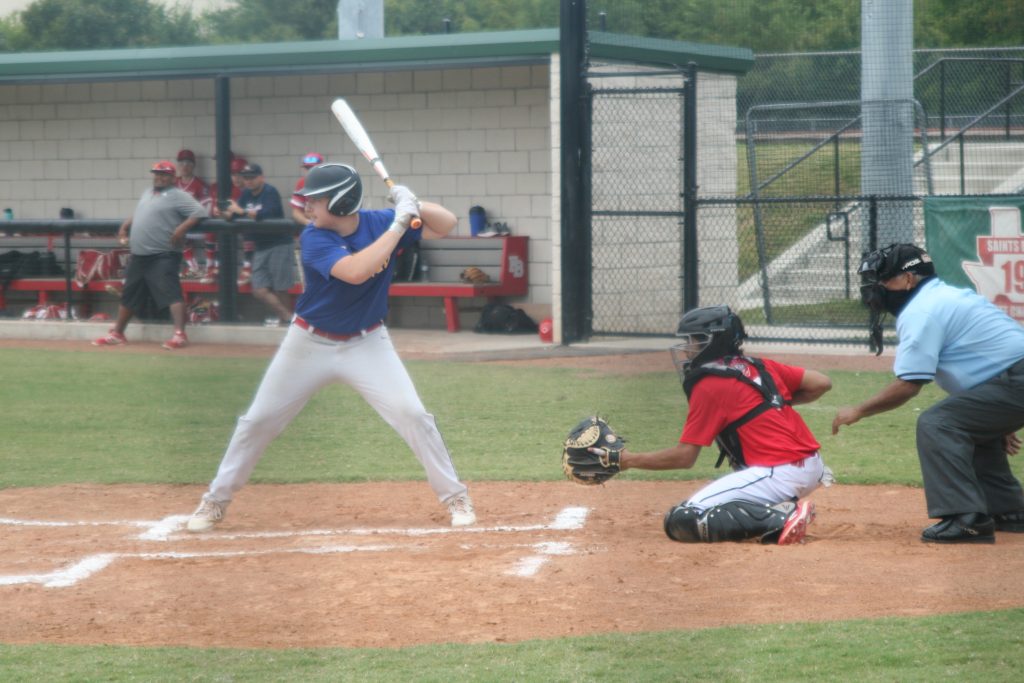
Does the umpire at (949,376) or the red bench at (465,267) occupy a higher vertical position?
the red bench at (465,267)

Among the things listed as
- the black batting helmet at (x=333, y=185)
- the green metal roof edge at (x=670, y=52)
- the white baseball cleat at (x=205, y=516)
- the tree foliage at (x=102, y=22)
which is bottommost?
the white baseball cleat at (x=205, y=516)

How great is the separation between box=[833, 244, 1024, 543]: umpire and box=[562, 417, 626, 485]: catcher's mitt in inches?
33.2

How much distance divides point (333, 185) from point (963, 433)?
262cm

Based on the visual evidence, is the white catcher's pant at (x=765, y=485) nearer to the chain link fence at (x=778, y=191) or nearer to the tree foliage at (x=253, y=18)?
the tree foliage at (x=253, y=18)

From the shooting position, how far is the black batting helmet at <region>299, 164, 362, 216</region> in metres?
5.32

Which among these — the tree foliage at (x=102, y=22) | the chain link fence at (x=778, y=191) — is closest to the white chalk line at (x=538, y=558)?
the tree foliage at (x=102, y=22)

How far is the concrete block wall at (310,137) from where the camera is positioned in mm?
14039

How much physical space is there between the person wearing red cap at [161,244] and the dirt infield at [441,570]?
5838mm

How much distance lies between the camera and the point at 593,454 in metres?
5.16

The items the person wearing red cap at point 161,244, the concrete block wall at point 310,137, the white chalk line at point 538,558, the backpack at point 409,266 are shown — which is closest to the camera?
the white chalk line at point 538,558

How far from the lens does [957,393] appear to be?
16.9 ft

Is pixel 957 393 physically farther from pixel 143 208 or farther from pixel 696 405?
pixel 143 208

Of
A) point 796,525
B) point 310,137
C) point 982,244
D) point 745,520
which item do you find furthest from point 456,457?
point 310,137

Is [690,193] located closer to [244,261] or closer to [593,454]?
[244,261]
